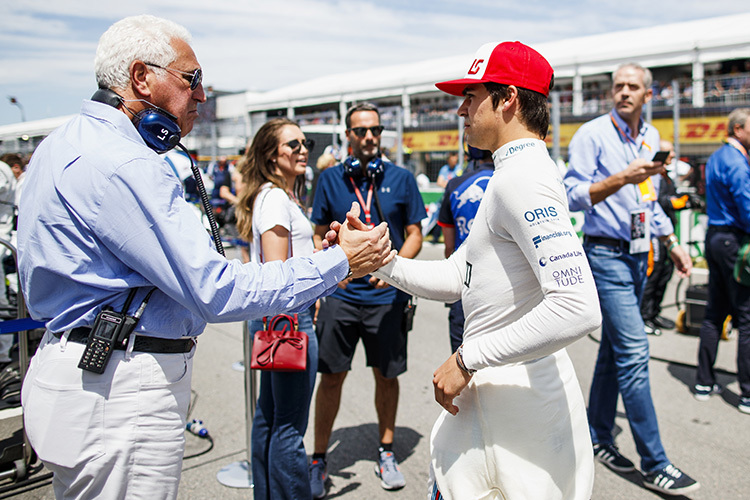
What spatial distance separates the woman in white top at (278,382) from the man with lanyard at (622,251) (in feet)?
5.75

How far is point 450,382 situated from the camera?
179 centimetres

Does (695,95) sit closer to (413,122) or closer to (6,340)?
(413,122)

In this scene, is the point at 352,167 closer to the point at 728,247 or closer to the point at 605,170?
the point at 605,170

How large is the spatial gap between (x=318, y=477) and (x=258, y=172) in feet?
5.88

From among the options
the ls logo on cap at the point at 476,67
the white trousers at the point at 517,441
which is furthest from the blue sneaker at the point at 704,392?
the ls logo on cap at the point at 476,67

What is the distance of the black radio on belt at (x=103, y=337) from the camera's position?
68.5 inches

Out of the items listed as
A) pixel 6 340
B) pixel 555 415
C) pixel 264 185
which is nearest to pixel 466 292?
pixel 555 415

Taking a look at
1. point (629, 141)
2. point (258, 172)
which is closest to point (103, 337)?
point (258, 172)

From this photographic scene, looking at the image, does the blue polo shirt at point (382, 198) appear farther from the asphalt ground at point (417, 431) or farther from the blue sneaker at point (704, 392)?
the blue sneaker at point (704, 392)

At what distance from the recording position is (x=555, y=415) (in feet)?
5.99

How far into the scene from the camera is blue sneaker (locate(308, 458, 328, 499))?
3436 millimetres

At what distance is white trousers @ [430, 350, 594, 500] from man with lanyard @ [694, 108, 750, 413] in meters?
3.57

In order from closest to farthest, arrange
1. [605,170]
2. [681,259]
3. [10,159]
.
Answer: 1. [605,170]
2. [681,259]
3. [10,159]

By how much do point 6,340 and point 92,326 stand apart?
4434 millimetres
